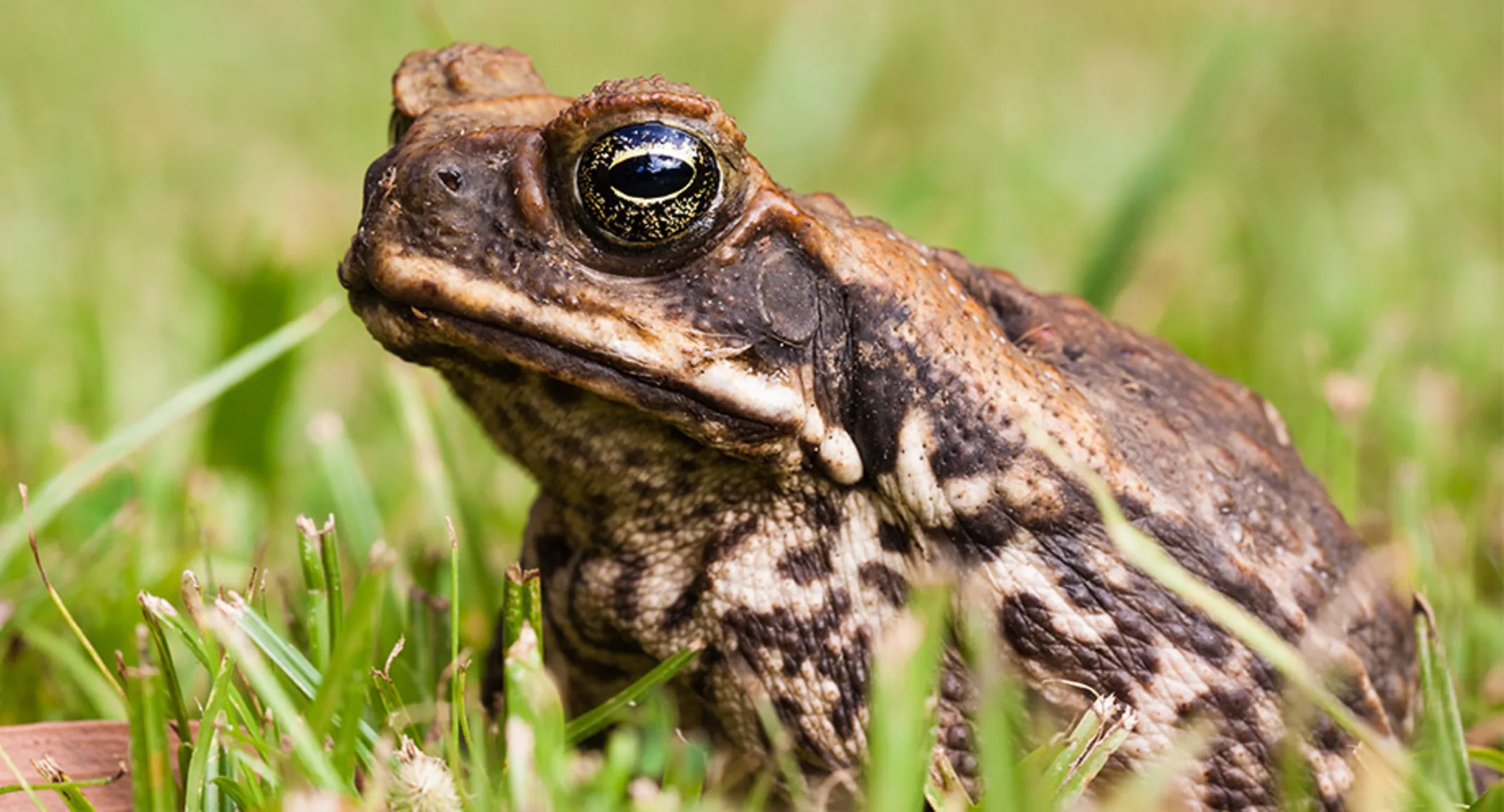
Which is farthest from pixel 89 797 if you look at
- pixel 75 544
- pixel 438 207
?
pixel 75 544

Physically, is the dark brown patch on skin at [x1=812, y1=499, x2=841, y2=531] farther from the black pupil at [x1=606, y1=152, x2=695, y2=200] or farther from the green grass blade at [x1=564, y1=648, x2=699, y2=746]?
the black pupil at [x1=606, y1=152, x2=695, y2=200]

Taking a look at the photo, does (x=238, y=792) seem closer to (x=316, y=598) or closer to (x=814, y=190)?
(x=316, y=598)

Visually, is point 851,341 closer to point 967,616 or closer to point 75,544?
point 967,616

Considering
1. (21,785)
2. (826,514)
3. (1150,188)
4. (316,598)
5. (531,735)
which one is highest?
(1150,188)

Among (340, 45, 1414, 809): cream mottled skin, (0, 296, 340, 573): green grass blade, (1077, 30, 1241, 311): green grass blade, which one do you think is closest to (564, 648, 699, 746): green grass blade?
(340, 45, 1414, 809): cream mottled skin

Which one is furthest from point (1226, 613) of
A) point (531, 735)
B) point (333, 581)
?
point (333, 581)
